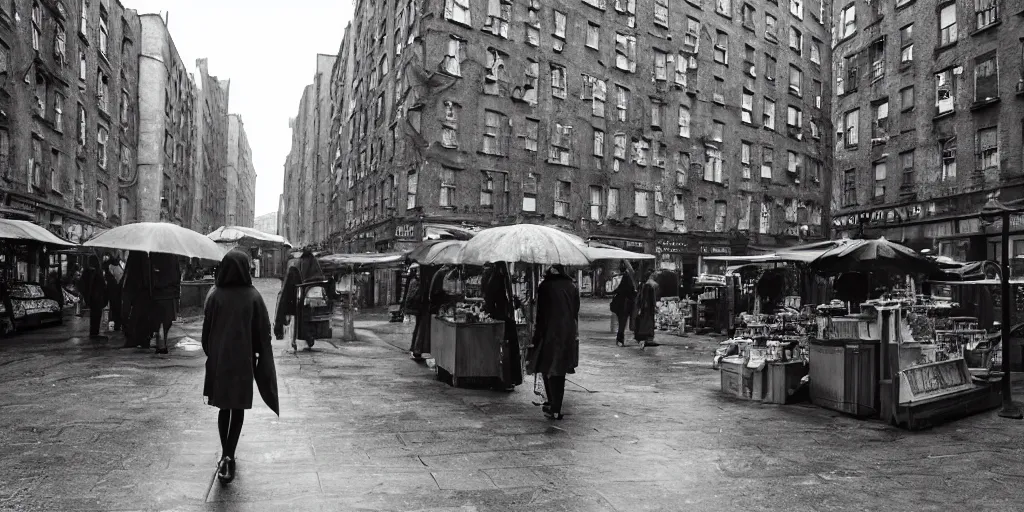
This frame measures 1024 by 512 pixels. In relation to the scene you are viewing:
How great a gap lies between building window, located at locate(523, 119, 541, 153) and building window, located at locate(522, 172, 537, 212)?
4.08 ft

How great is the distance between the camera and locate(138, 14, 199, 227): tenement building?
43438mm

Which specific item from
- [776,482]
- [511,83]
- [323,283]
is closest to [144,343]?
[323,283]

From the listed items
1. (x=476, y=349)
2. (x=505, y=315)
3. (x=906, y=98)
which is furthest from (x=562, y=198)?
(x=476, y=349)

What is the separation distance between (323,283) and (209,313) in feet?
28.5

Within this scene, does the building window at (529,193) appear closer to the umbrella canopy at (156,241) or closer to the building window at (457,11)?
the building window at (457,11)

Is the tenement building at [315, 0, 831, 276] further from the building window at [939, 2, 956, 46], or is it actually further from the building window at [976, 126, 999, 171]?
the building window at [939, 2, 956, 46]

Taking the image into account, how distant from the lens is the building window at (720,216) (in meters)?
40.8

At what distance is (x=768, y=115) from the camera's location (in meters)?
43.6

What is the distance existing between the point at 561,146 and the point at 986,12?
1765 cm

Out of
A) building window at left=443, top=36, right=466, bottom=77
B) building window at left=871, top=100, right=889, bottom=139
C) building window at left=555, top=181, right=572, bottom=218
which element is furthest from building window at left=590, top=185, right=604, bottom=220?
building window at left=871, top=100, right=889, bottom=139

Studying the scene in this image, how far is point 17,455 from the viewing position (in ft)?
18.6

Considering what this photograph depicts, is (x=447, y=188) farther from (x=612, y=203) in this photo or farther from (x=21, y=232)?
(x=21, y=232)

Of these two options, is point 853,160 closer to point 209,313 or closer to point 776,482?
point 776,482

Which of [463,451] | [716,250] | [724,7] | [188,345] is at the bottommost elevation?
[463,451]
